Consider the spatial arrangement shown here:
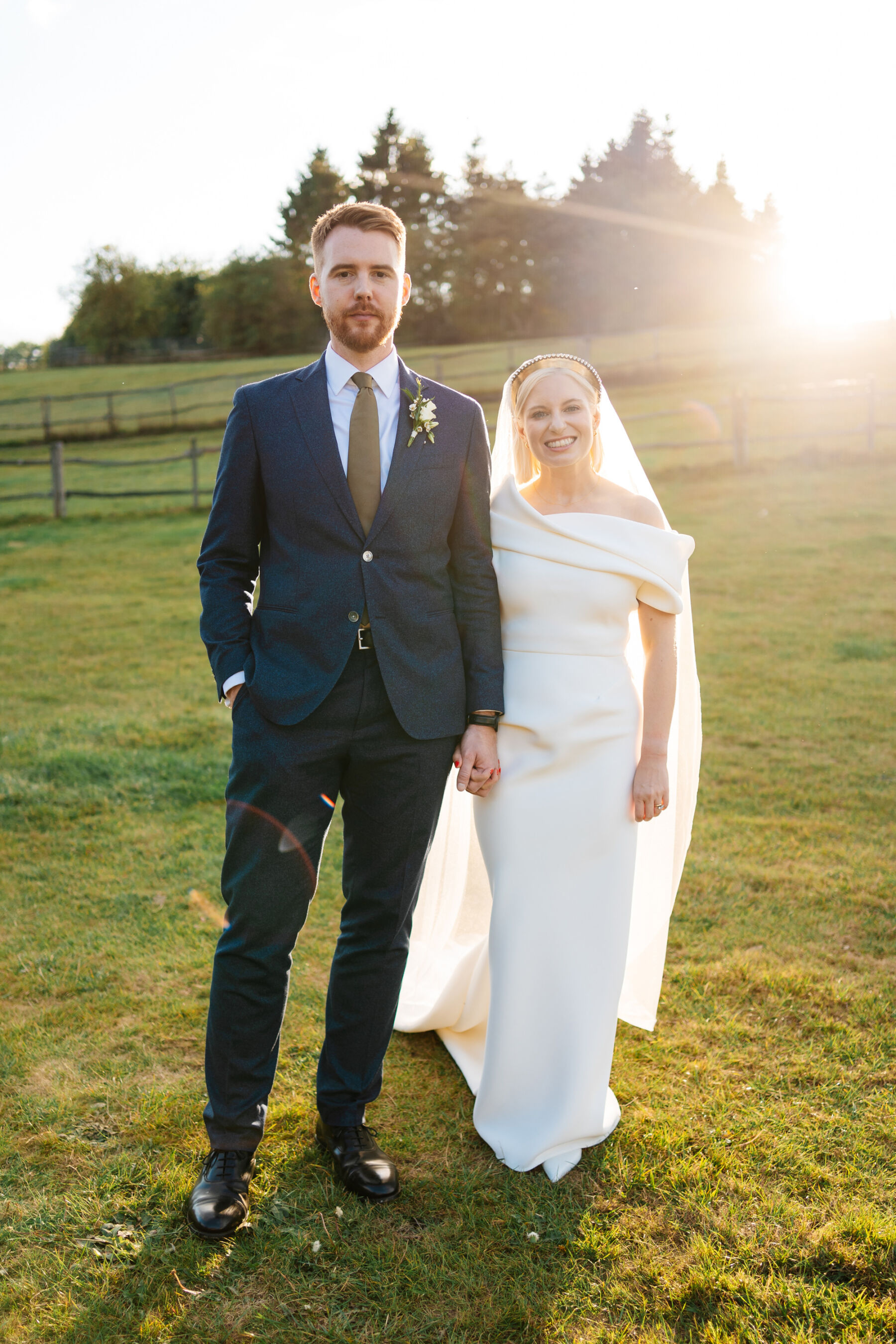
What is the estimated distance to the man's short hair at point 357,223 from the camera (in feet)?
8.89

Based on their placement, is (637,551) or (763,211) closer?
(637,551)

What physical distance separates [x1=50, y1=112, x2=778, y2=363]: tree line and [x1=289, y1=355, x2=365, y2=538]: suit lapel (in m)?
44.9

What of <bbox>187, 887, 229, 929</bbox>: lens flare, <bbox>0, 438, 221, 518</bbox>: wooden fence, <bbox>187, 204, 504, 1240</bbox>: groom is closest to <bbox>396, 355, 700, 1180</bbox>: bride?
<bbox>187, 204, 504, 1240</bbox>: groom

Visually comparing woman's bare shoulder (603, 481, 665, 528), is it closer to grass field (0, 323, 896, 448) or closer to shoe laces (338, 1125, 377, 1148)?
shoe laces (338, 1125, 377, 1148)

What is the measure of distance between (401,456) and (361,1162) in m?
2.15

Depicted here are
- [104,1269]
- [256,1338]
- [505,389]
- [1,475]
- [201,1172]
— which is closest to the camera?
Result: [256,1338]

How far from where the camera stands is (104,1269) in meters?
2.69

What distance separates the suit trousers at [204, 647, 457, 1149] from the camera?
2760mm

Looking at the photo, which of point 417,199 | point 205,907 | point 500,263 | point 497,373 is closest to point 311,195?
point 417,199

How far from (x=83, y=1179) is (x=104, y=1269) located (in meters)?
0.42

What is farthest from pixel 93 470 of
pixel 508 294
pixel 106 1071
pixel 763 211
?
pixel 763 211

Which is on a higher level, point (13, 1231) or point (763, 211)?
point (763, 211)

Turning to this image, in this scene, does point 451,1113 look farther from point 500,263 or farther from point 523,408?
point 500,263

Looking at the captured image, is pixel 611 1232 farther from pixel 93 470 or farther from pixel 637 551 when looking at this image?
pixel 93 470
